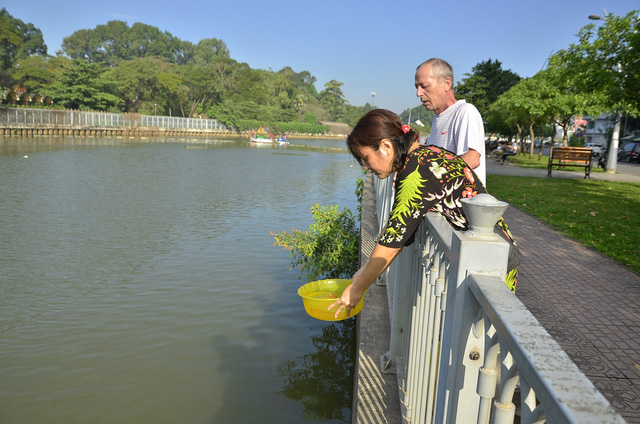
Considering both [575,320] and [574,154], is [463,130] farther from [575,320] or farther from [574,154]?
[574,154]

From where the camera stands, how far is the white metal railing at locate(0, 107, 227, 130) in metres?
54.8

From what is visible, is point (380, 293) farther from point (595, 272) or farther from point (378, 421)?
point (595, 272)

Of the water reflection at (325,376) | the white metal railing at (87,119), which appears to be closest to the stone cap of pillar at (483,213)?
the water reflection at (325,376)

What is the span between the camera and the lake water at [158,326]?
4.69 m

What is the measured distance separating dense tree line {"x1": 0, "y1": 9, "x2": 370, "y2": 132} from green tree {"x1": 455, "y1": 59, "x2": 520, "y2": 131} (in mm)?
49919

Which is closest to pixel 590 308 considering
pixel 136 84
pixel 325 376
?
pixel 325 376

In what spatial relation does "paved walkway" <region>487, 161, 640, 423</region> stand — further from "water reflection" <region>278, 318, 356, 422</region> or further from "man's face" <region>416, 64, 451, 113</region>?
"man's face" <region>416, 64, 451, 113</region>

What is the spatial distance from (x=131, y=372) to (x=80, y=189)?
14194mm

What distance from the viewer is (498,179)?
18.4 metres

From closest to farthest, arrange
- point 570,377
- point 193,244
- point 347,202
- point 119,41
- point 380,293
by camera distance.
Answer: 1. point 570,377
2. point 380,293
3. point 193,244
4. point 347,202
5. point 119,41

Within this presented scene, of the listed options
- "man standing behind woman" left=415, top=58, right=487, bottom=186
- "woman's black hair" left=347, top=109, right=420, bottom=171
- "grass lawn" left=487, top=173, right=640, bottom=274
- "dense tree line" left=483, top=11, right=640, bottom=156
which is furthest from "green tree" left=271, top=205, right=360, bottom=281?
"dense tree line" left=483, top=11, right=640, bottom=156

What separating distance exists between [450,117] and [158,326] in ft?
15.3

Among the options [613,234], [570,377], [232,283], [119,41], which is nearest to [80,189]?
[232,283]

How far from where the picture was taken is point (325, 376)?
5180 millimetres
